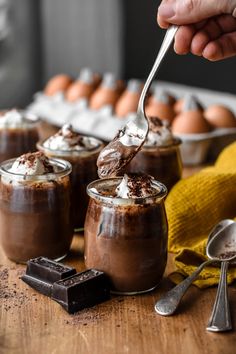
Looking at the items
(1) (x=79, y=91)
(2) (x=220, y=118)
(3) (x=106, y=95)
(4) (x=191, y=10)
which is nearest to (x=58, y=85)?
(1) (x=79, y=91)

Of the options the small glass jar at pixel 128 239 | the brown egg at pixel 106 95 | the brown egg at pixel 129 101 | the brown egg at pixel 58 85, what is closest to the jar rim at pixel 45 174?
the small glass jar at pixel 128 239

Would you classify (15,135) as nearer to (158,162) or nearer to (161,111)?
(158,162)

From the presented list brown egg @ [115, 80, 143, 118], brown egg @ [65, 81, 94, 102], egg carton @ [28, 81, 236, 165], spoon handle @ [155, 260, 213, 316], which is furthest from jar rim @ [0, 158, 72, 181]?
brown egg @ [65, 81, 94, 102]

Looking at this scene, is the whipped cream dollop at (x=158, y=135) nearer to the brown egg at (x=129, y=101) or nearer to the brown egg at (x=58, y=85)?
the brown egg at (x=129, y=101)

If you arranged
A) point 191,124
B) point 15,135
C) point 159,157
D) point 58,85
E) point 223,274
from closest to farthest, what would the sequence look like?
point 223,274 < point 159,157 < point 15,135 < point 191,124 < point 58,85

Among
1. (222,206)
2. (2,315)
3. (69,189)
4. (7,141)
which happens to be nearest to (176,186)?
(222,206)

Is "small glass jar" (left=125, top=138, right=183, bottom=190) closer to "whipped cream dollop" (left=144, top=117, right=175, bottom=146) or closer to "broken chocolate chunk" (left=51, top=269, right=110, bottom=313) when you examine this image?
"whipped cream dollop" (left=144, top=117, right=175, bottom=146)

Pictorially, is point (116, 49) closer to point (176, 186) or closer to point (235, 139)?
point (235, 139)
